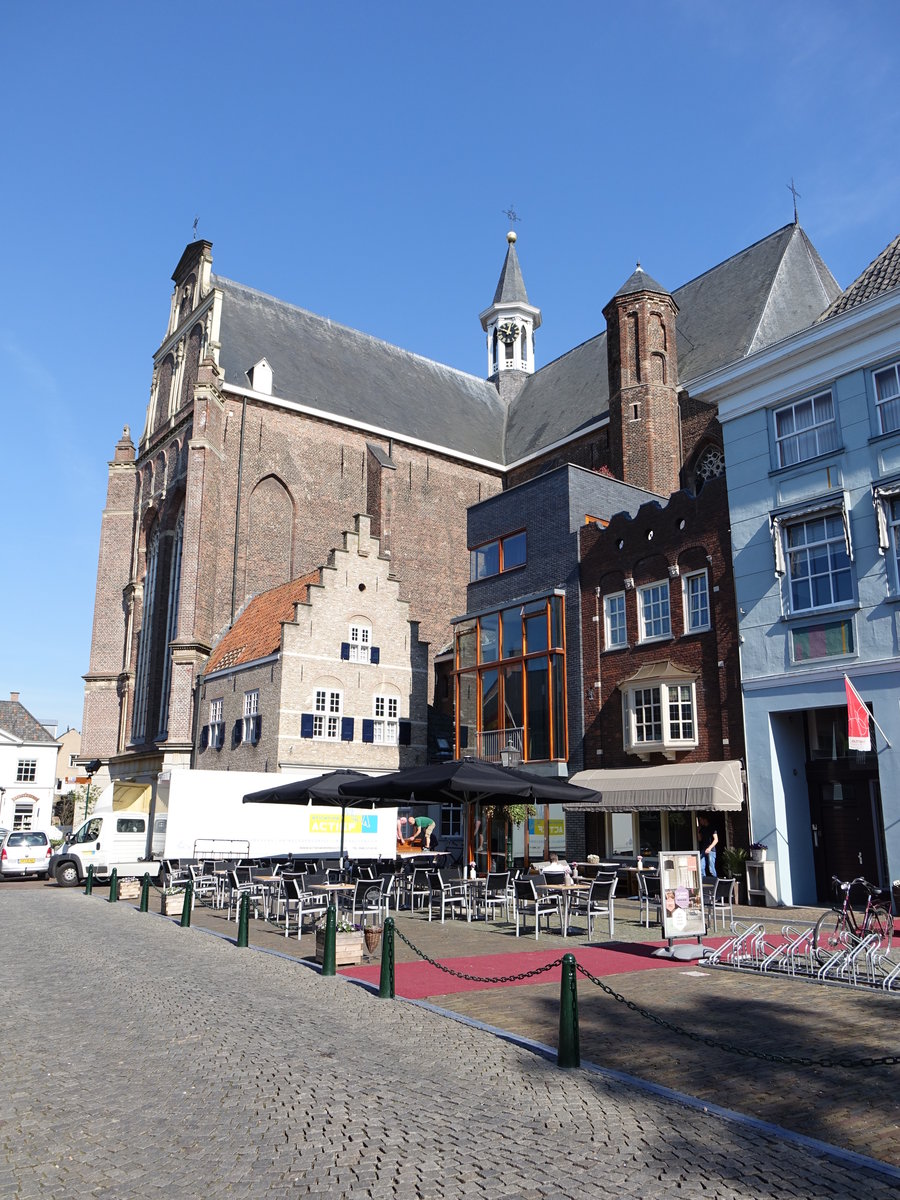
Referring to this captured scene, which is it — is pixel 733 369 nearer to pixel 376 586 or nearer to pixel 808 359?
pixel 808 359

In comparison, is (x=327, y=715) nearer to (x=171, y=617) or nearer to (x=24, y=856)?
(x=24, y=856)

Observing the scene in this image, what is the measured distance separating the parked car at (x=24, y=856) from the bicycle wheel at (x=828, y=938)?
77.7ft

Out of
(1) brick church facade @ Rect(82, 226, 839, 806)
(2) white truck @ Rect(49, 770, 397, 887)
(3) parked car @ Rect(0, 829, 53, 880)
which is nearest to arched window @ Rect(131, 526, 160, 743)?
(1) brick church facade @ Rect(82, 226, 839, 806)

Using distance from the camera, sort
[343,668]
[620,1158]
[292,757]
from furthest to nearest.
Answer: [343,668]
[292,757]
[620,1158]

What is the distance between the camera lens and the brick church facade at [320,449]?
3409cm

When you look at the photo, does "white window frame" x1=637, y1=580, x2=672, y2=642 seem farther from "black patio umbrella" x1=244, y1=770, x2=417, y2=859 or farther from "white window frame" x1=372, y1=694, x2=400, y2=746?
"white window frame" x1=372, y1=694, x2=400, y2=746

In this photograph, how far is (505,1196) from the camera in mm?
4578

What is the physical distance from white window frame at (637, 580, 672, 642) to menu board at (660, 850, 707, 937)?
9.66m

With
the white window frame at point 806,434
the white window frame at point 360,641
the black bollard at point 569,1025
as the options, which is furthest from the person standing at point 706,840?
the white window frame at point 360,641

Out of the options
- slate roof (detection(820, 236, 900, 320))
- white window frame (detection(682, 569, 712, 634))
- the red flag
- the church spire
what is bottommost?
the red flag

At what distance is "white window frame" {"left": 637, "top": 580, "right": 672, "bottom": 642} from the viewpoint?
73.9 feet

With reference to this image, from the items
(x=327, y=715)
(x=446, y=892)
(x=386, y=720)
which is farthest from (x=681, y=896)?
(x=386, y=720)

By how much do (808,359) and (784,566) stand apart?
4.28m

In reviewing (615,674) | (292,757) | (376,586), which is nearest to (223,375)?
(376,586)
